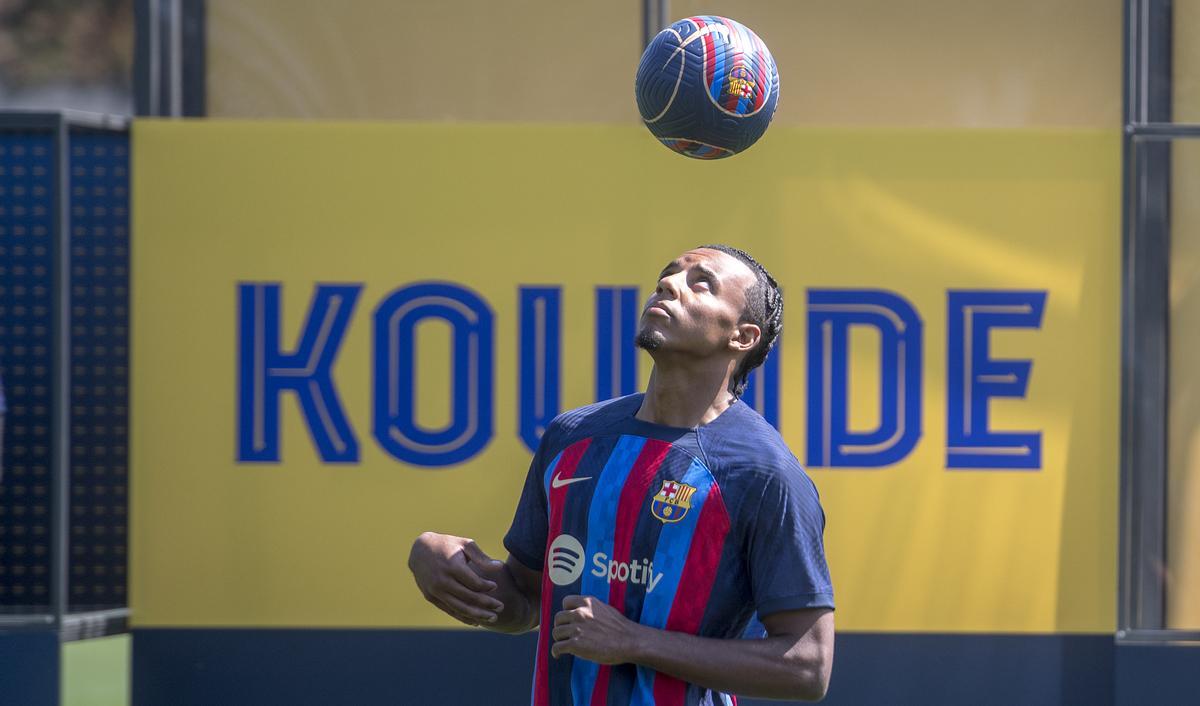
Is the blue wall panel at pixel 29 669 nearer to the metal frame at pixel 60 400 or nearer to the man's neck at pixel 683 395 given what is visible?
the metal frame at pixel 60 400

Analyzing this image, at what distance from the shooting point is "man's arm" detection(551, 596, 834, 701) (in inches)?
102

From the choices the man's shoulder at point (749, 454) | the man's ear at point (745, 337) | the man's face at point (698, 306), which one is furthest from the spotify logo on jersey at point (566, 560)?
the man's ear at point (745, 337)

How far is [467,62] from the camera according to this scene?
19.9ft

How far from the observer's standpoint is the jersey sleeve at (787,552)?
262 cm

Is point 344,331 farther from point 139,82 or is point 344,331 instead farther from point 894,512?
point 894,512

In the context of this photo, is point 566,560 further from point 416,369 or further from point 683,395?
point 416,369

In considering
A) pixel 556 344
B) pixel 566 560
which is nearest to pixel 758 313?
pixel 566 560

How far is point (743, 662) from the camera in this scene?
8.54 ft

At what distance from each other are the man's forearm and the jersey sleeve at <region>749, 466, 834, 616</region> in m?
0.08

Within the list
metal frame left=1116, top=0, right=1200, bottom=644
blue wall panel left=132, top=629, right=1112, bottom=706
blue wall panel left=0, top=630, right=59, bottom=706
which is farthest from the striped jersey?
metal frame left=1116, top=0, right=1200, bottom=644

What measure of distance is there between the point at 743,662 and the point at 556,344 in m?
3.20

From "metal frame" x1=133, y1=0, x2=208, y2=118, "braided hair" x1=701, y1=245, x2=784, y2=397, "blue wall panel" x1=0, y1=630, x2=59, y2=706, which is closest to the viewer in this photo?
"braided hair" x1=701, y1=245, x2=784, y2=397

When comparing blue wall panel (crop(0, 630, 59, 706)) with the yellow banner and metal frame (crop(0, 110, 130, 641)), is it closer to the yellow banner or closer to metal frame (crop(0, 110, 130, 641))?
metal frame (crop(0, 110, 130, 641))

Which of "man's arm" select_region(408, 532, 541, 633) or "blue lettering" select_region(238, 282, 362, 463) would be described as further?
"blue lettering" select_region(238, 282, 362, 463)
